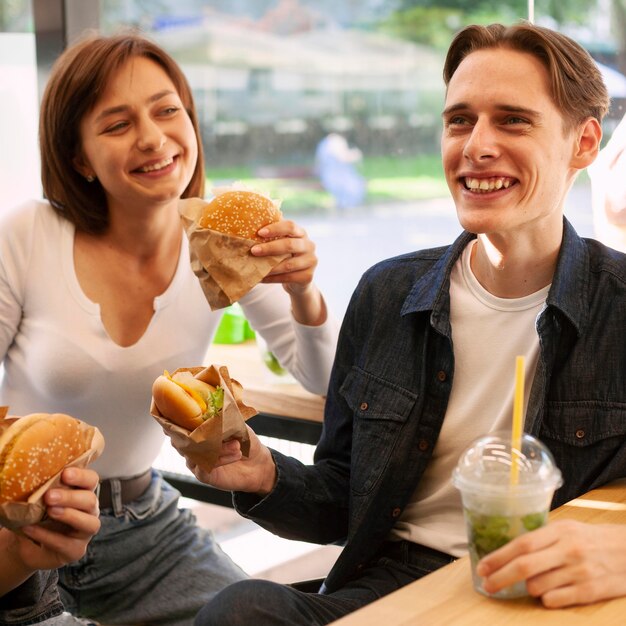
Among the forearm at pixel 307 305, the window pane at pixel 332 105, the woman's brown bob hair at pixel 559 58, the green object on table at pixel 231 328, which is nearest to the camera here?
the woman's brown bob hair at pixel 559 58

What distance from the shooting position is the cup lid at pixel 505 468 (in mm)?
1106

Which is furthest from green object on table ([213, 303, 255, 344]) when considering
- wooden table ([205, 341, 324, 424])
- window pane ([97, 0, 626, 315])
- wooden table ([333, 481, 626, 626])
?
wooden table ([333, 481, 626, 626])

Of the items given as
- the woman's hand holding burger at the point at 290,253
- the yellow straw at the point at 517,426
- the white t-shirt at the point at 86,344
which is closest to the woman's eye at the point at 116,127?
the white t-shirt at the point at 86,344

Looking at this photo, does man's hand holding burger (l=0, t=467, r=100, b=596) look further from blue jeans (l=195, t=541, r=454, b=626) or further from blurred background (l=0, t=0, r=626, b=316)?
blurred background (l=0, t=0, r=626, b=316)

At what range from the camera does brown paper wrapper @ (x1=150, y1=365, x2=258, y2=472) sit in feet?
5.06

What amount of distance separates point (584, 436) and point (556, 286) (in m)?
0.25

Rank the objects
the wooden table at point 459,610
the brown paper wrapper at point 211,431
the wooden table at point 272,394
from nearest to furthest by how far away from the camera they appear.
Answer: the wooden table at point 459,610 < the brown paper wrapper at point 211,431 < the wooden table at point 272,394

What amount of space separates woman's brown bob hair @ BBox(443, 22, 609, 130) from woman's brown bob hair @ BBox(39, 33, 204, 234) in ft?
2.60

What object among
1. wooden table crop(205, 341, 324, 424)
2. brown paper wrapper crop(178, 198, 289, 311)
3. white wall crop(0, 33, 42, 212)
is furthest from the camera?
white wall crop(0, 33, 42, 212)

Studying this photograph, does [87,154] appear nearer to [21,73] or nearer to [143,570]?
[143,570]

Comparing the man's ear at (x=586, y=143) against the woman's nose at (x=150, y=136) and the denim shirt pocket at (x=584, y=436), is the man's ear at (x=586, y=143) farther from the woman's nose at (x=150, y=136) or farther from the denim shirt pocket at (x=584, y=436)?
the woman's nose at (x=150, y=136)

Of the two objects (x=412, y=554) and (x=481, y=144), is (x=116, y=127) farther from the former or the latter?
(x=412, y=554)

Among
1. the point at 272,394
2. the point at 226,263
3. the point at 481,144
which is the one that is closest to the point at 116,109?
the point at 226,263

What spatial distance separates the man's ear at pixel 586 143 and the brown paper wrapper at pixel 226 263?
1.87ft
